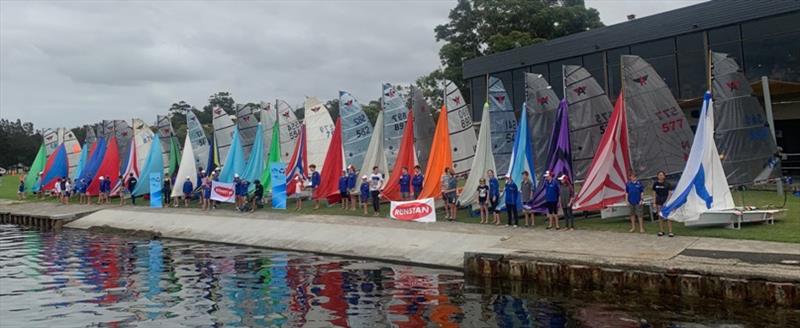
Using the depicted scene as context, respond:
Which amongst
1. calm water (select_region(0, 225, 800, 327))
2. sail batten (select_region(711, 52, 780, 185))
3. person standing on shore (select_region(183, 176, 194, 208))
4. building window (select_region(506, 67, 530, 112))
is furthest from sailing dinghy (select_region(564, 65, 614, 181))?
building window (select_region(506, 67, 530, 112))

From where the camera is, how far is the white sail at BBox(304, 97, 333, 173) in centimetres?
2570

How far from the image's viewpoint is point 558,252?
13242 millimetres

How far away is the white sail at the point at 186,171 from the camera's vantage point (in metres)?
28.0

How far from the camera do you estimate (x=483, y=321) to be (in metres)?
9.84

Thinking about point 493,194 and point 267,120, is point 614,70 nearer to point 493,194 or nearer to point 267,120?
point 493,194

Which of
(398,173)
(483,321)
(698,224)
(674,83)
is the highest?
(674,83)

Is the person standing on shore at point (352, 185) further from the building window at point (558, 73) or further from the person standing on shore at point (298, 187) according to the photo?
the building window at point (558, 73)

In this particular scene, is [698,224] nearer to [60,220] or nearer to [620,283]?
[620,283]

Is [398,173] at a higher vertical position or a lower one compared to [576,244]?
higher

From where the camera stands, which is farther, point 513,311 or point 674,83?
point 674,83

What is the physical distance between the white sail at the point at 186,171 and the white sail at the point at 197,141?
3.75 feet

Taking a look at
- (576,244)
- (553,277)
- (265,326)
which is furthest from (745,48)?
(265,326)

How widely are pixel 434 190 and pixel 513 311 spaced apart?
33.1ft

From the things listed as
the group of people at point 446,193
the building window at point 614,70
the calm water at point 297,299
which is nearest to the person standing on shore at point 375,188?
the group of people at point 446,193
